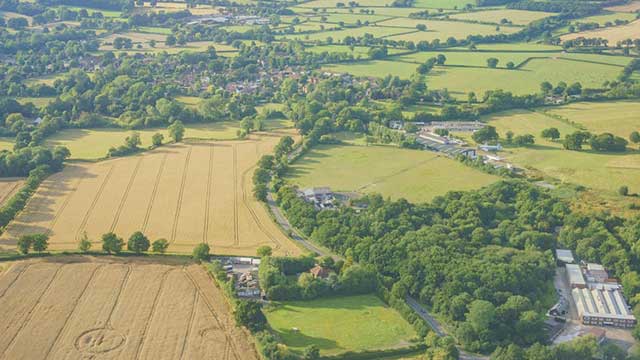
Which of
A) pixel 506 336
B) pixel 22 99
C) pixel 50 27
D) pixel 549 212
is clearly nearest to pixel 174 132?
pixel 22 99

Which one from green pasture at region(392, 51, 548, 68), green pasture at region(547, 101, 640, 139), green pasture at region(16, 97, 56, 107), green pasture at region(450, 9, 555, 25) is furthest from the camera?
green pasture at region(450, 9, 555, 25)

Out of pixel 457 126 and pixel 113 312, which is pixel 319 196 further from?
pixel 457 126

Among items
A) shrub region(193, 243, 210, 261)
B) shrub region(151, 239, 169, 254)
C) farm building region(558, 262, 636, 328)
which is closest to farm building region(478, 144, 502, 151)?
farm building region(558, 262, 636, 328)

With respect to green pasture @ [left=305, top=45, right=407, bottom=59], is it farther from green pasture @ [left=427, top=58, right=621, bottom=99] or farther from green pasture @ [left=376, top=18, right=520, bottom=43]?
green pasture @ [left=427, top=58, right=621, bottom=99]

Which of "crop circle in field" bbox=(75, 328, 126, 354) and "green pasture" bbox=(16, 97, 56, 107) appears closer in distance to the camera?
Result: "crop circle in field" bbox=(75, 328, 126, 354)

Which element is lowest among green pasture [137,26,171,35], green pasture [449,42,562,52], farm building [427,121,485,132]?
farm building [427,121,485,132]

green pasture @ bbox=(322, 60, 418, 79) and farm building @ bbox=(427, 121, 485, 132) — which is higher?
green pasture @ bbox=(322, 60, 418, 79)

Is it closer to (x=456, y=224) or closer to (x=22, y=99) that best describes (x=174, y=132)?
(x=22, y=99)

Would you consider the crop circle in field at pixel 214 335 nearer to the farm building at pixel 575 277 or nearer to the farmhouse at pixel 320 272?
the farmhouse at pixel 320 272
